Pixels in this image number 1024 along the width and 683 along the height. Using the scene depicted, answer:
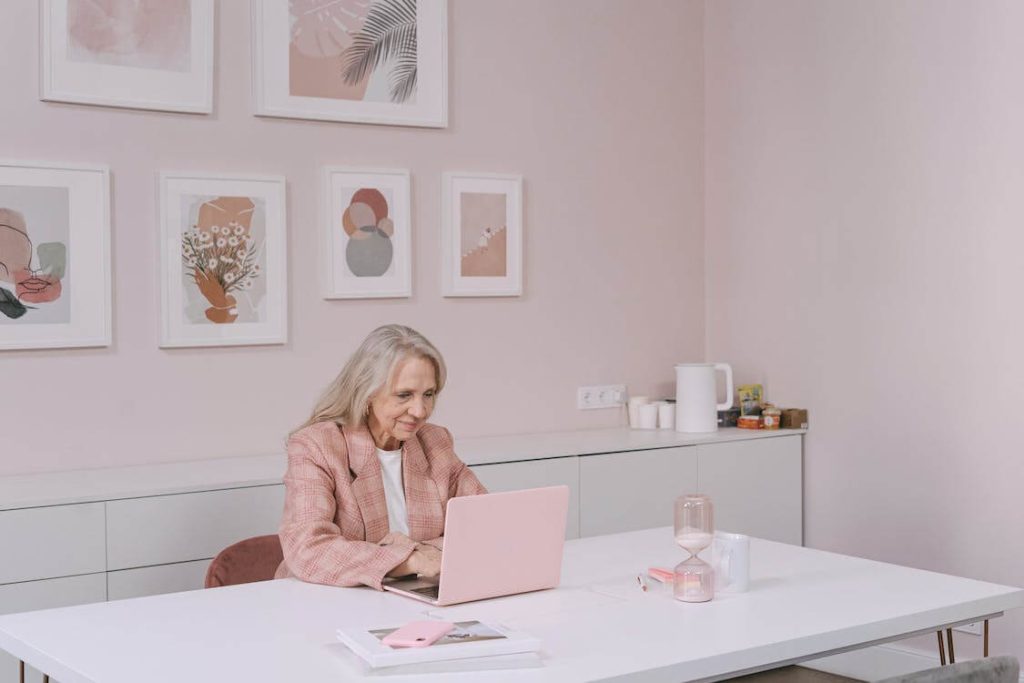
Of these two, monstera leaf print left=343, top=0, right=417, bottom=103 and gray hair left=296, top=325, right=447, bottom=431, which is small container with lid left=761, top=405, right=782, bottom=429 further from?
gray hair left=296, top=325, right=447, bottom=431

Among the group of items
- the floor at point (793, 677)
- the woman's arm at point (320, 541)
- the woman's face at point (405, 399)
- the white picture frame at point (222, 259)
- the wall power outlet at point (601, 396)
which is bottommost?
the floor at point (793, 677)

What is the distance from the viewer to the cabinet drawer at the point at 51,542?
10.3 feet

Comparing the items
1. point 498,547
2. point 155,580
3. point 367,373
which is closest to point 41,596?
point 155,580

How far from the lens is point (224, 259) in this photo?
393 cm

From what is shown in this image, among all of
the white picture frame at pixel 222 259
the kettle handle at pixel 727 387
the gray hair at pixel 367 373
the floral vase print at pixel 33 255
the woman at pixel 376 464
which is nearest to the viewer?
the woman at pixel 376 464

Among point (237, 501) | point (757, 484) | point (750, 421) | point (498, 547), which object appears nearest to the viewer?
point (498, 547)

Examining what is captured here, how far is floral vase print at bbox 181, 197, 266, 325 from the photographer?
3.88 m

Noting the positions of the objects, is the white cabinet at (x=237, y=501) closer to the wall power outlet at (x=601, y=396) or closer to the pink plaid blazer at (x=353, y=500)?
the wall power outlet at (x=601, y=396)

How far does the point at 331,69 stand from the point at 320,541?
2041mm

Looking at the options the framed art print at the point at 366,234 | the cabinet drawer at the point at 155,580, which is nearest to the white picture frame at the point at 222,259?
the framed art print at the point at 366,234

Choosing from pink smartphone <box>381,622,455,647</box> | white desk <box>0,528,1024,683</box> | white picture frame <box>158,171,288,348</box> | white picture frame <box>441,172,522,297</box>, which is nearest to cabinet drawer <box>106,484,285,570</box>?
white picture frame <box>158,171,288,348</box>

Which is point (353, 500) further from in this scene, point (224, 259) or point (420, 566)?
point (224, 259)

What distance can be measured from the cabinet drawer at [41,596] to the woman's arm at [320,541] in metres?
0.85

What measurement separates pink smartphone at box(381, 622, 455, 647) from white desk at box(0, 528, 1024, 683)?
8cm
